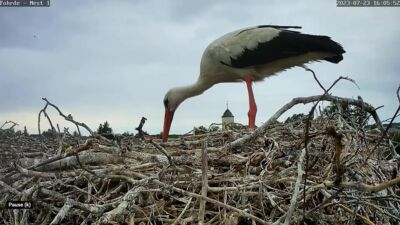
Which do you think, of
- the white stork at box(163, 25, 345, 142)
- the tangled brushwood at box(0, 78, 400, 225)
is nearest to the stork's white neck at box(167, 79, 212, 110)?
A: the white stork at box(163, 25, 345, 142)

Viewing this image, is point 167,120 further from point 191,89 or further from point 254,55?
point 254,55

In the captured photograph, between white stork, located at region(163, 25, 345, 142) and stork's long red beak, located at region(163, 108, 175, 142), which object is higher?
white stork, located at region(163, 25, 345, 142)

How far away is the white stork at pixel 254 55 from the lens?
3826mm

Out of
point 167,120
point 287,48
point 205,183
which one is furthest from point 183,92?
point 205,183

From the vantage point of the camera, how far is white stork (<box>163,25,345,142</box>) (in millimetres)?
3826

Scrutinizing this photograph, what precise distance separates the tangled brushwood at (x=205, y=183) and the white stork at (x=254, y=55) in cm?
176

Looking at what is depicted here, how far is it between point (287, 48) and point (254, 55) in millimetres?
314

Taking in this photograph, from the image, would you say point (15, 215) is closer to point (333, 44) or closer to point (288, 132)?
point (288, 132)

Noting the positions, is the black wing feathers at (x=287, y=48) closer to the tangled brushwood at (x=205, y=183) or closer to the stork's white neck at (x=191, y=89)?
the stork's white neck at (x=191, y=89)

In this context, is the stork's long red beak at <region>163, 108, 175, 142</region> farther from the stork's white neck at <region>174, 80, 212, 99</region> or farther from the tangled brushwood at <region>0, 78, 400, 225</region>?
the tangled brushwood at <region>0, 78, 400, 225</region>

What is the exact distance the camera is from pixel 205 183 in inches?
52.2

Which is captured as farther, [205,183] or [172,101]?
[172,101]

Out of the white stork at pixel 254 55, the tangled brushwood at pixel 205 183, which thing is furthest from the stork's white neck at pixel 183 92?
the tangled brushwood at pixel 205 183

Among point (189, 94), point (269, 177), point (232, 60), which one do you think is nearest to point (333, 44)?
point (232, 60)
